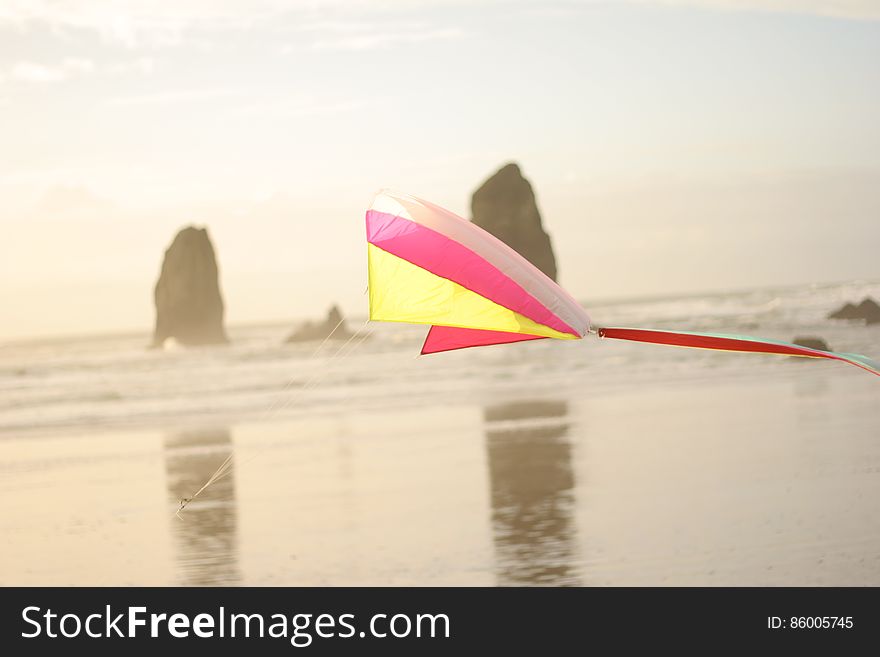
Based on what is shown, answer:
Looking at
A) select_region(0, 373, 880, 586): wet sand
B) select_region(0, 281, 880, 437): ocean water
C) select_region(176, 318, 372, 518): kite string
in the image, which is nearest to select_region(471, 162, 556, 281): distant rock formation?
select_region(0, 281, 880, 437): ocean water

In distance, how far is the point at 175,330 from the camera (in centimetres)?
6888

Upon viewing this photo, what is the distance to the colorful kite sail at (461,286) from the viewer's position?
510 cm

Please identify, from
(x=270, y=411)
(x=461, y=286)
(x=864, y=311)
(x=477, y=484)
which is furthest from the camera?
(x=864, y=311)

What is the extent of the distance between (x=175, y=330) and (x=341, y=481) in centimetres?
5978

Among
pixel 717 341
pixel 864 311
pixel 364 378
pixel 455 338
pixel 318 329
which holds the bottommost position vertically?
pixel 717 341

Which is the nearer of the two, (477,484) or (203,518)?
(203,518)

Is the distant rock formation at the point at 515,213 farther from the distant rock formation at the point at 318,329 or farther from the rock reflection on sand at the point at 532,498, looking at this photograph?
the rock reflection on sand at the point at 532,498

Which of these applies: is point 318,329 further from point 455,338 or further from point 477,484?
point 455,338

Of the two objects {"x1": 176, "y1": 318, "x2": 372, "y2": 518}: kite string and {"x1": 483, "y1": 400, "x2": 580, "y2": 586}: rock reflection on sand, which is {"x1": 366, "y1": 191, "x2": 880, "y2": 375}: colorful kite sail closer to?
{"x1": 176, "y1": 318, "x2": 372, "y2": 518}: kite string

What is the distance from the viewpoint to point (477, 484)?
1054cm

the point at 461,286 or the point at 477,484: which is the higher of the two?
the point at 461,286

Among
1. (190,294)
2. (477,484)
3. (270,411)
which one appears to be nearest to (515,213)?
(190,294)

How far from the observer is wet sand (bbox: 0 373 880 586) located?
7.61 metres

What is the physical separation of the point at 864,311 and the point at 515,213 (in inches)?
1419
